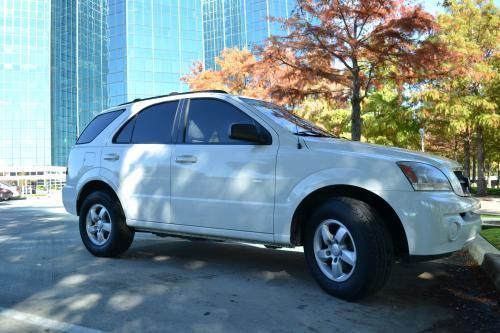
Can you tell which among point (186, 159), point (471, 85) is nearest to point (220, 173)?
point (186, 159)

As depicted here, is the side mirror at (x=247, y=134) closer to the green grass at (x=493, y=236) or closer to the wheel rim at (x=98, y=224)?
the wheel rim at (x=98, y=224)

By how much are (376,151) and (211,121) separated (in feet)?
6.00

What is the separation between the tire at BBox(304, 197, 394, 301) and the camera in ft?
12.6

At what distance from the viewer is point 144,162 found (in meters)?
5.47

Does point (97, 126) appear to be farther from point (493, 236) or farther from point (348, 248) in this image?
point (493, 236)

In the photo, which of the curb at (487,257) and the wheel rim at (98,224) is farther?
the wheel rim at (98,224)

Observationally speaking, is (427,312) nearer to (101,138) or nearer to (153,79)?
(101,138)

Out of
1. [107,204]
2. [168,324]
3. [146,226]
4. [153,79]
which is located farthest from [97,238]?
[153,79]

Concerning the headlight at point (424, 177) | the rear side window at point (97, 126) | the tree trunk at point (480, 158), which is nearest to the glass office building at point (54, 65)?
the tree trunk at point (480, 158)

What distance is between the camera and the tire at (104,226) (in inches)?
225

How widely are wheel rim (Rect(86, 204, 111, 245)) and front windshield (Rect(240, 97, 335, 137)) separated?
226 centimetres

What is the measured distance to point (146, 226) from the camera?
5.46 meters

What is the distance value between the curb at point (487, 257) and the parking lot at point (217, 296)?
0.12m

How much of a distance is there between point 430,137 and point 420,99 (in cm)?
1072
